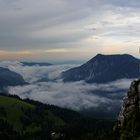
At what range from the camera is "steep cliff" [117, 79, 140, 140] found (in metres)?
125

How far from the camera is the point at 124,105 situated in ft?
447

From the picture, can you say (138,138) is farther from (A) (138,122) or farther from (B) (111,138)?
(B) (111,138)

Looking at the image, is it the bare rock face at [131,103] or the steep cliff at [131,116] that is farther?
the bare rock face at [131,103]

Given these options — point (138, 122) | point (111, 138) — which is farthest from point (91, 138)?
point (138, 122)

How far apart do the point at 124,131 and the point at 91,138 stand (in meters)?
58.0

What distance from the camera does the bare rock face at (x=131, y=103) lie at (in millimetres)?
132625

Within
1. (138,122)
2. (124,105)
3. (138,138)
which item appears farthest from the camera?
(124,105)

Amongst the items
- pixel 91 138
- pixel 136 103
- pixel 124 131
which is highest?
pixel 136 103

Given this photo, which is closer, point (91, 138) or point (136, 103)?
point (136, 103)

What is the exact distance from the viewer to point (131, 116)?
430ft

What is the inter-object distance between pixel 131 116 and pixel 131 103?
5029 mm

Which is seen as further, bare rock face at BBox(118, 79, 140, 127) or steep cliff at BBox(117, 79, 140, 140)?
bare rock face at BBox(118, 79, 140, 127)

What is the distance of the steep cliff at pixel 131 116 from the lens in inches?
4912

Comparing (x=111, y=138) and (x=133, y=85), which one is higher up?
(x=133, y=85)
